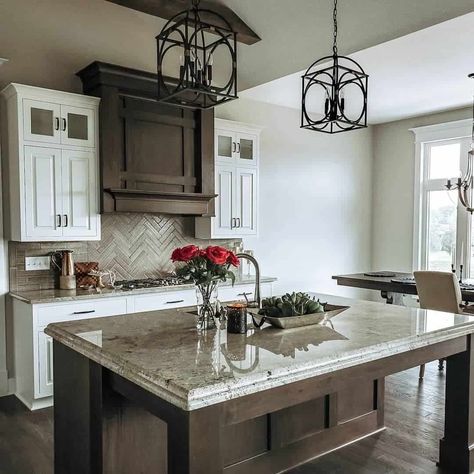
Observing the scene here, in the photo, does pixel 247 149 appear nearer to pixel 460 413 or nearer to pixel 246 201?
pixel 246 201

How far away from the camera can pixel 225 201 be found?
4898mm

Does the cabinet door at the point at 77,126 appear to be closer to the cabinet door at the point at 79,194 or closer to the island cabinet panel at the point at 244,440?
the cabinet door at the point at 79,194

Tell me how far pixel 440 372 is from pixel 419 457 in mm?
1802

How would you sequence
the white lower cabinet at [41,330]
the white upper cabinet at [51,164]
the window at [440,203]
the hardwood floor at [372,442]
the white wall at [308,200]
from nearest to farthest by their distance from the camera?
1. the hardwood floor at [372,442]
2. the white lower cabinet at [41,330]
3. the white upper cabinet at [51,164]
4. the white wall at [308,200]
5. the window at [440,203]

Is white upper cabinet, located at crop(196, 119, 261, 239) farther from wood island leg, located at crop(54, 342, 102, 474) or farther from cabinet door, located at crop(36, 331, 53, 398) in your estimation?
wood island leg, located at crop(54, 342, 102, 474)

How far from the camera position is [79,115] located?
3936mm

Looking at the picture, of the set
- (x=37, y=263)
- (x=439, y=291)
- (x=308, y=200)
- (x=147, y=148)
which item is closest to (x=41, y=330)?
(x=37, y=263)

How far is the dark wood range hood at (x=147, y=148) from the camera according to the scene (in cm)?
402

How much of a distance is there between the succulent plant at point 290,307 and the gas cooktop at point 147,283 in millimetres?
1912

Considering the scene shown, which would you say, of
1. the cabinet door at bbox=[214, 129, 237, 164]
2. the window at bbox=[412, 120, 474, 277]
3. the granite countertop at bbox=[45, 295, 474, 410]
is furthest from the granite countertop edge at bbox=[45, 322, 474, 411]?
the window at bbox=[412, 120, 474, 277]

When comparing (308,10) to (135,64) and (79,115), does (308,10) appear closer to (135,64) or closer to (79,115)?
(135,64)

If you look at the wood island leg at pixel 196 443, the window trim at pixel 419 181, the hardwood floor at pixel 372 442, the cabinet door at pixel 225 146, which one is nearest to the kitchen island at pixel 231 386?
the wood island leg at pixel 196 443

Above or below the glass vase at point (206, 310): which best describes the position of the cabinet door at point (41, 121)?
above

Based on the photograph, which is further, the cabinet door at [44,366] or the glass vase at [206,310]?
the cabinet door at [44,366]
